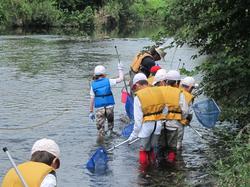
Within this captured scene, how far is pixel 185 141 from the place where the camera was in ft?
41.0

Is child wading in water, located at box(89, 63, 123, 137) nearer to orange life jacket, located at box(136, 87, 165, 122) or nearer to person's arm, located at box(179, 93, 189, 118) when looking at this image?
person's arm, located at box(179, 93, 189, 118)

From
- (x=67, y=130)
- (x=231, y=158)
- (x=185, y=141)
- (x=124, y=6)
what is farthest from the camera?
(x=124, y=6)

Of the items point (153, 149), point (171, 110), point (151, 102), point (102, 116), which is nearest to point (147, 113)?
point (151, 102)

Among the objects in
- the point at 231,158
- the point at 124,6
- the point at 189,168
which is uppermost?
the point at 231,158

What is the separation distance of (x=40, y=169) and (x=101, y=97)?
24.2 ft

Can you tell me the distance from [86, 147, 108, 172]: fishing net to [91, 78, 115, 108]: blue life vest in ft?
7.96

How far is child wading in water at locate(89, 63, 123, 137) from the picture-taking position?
41.1ft

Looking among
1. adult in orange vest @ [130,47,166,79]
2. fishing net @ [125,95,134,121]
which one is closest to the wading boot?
fishing net @ [125,95,134,121]

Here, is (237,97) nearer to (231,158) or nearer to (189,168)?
(189,168)

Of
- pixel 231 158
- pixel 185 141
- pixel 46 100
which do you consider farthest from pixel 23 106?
pixel 231 158

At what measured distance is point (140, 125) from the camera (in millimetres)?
9789

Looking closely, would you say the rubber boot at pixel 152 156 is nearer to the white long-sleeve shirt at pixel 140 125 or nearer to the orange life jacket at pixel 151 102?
the white long-sleeve shirt at pixel 140 125

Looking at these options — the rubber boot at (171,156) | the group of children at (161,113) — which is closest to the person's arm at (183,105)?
the group of children at (161,113)

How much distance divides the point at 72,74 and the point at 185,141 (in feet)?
38.7
